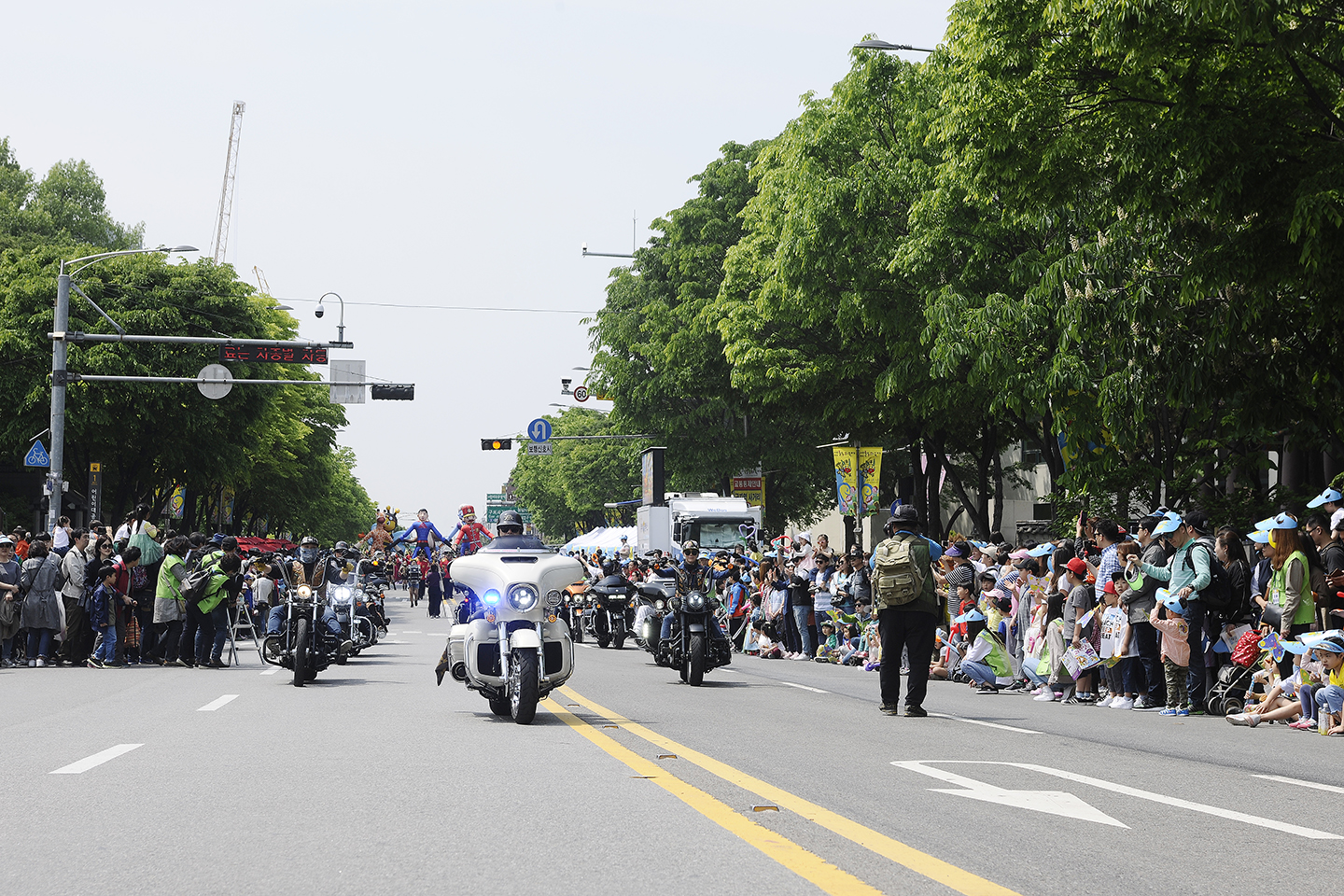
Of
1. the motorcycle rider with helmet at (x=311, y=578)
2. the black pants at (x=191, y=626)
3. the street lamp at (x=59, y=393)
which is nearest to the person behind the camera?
the motorcycle rider with helmet at (x=311, y=578)

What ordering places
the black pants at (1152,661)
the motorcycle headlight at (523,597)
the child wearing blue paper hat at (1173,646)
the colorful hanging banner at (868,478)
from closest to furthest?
the motorcycle headlight at (523,597) < the child wearing blue paper hat at (1173,646) < the black pants at (1152,661) < the colorful hanging banner at (868,478)

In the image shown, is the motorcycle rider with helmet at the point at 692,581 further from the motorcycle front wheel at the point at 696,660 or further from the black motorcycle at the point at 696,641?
the motorcycle front wheel at the point at 696,660

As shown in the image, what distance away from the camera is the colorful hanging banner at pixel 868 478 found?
35125mm

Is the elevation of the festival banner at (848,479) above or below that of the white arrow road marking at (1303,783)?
above

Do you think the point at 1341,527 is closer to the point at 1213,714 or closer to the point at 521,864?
the point at 1213,714

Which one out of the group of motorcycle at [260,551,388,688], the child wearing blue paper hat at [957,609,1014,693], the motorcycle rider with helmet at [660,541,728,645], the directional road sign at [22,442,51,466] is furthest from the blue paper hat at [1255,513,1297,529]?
the directional road sign at [22,442,51,466]

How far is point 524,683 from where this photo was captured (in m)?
11.4

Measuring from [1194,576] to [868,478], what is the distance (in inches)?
838

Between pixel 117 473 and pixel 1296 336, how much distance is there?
40.3 meters

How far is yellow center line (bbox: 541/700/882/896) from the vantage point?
5.47m

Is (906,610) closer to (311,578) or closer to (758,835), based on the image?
(758,835)

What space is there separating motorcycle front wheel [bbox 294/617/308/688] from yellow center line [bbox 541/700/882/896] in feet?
23.2

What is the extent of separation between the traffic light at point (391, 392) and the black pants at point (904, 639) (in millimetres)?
21174

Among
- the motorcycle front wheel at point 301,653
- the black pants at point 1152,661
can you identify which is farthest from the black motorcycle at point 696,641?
the black pants at point 1152,661
